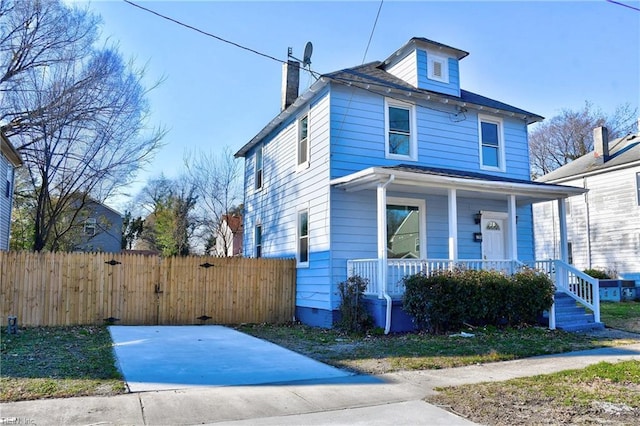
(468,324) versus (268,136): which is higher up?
(268,136)

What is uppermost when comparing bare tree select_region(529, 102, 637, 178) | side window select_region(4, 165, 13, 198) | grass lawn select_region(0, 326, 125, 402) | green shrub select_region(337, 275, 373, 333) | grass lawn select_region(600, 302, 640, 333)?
bare tree select_region(529, 102, 637, 178)

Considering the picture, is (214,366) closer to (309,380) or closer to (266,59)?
(309,380)

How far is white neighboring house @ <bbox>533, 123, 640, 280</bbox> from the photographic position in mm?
20812

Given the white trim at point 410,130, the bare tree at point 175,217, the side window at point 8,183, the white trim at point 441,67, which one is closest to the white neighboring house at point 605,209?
the white trim at point 441,67

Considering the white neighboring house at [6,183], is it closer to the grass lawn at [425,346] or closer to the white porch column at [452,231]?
the grass lawn at [425,346]

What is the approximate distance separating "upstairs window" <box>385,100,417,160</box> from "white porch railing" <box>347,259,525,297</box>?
306 centimetres

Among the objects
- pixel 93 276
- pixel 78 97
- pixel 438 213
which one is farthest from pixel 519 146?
pixel 78 97

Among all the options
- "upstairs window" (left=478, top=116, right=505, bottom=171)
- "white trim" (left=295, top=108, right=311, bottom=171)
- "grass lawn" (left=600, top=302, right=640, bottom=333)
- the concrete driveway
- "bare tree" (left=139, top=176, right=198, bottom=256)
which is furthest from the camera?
"bare tree" (left=139, top=176, right=198, bottom=256)

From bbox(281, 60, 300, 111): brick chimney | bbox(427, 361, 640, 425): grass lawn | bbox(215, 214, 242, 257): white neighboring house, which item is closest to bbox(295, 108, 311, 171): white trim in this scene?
bbox(281, 60, 300, 111): brick chimney

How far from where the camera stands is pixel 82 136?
17438 mm

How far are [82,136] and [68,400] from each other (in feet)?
48.1

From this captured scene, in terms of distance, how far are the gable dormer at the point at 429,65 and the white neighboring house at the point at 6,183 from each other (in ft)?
42.0

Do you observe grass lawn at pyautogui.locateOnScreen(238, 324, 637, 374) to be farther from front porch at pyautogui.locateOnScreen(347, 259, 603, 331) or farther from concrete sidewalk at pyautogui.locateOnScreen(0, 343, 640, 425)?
concrete sidewalk at pyautogui.locateOnScreen(0, 343, 640, 425)

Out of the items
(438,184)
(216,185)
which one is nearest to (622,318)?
(438,184)
